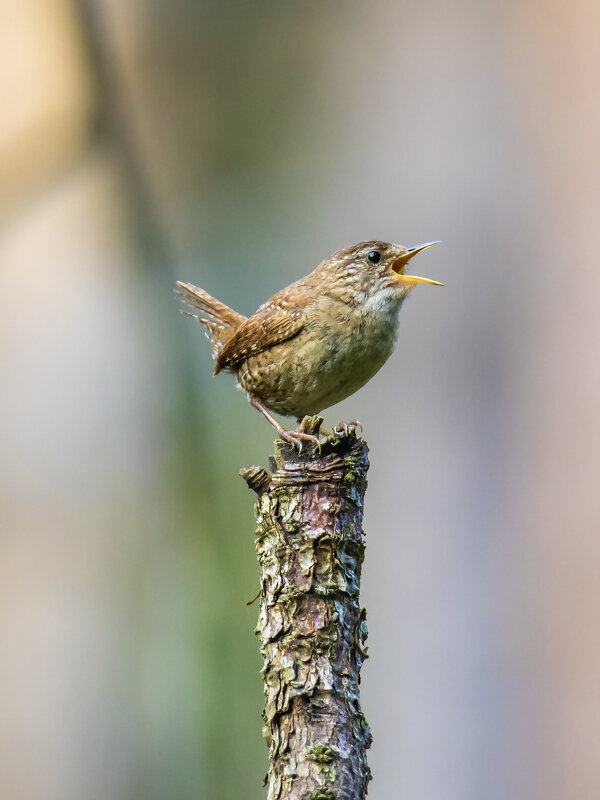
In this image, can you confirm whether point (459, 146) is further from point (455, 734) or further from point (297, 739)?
point (297, 739)

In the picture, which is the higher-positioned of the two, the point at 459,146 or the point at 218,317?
the point at 459,146

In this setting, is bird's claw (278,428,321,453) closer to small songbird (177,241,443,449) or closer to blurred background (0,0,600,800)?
small songbird (177,241,443,449)

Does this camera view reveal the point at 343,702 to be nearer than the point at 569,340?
Yes

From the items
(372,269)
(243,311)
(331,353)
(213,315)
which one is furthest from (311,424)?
(243,311)

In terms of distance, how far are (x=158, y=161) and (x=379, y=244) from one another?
2.87 metres

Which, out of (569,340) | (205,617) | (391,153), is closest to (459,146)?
(391,153)

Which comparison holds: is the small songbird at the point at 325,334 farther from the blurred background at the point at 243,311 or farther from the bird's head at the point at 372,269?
the blurred background at the point at 243,311

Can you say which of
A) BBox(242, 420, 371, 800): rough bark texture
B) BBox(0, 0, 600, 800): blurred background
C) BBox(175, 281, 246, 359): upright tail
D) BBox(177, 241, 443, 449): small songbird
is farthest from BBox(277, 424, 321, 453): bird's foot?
BBox(0, 0, 600, 800): blurred background

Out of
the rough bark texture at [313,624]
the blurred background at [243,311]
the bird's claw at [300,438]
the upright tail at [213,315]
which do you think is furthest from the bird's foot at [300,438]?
the blurred background at [243,311]

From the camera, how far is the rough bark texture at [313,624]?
1.45 m

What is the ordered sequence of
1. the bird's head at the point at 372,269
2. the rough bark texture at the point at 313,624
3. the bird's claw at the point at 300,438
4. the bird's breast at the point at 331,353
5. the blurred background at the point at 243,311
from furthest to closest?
the blurred background at the point at 243,311 → the bird's head at the point at 372,269 → the bird's breast at the point at 331,353 → the bird's claw at the point at 300,438 → the rough bark texture at the point at 313,624

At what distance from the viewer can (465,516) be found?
13.4 feet

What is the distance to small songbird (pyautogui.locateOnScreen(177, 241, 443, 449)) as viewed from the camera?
2326mm

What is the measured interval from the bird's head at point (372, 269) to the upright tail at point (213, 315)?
1.91 ft
